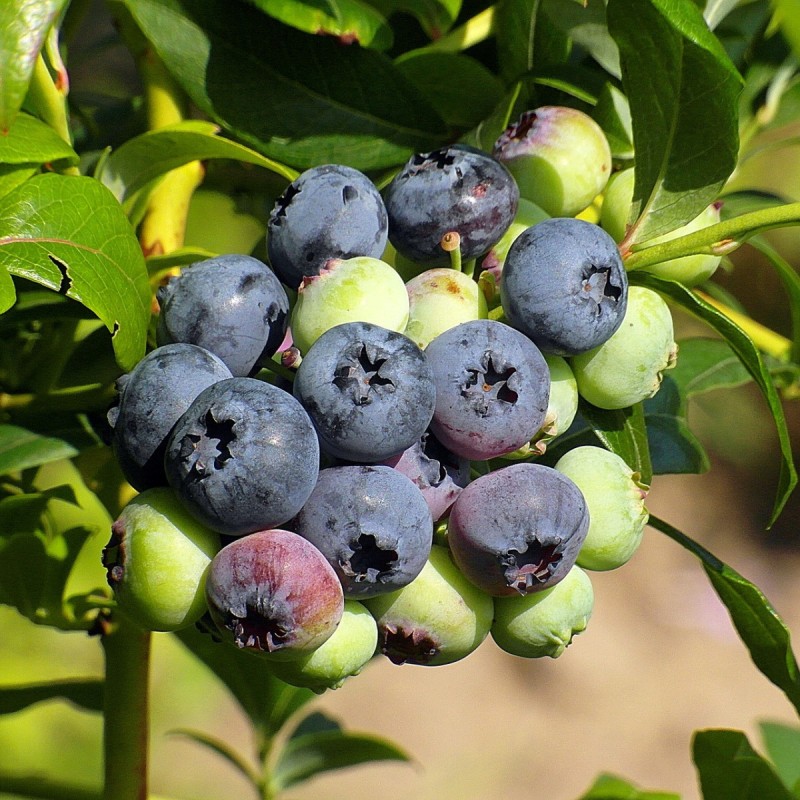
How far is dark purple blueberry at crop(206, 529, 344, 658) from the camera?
0.56 metres

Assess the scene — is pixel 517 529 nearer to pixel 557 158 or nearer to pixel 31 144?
pixel 557 158

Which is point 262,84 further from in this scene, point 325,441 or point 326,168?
point 325,441

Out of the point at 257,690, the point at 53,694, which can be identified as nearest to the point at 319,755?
the point at 257,690

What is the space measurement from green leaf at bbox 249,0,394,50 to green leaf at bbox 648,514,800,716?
480 mm

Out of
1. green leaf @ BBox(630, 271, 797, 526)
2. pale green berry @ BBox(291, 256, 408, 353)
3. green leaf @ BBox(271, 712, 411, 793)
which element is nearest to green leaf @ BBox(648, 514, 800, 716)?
green leaf @ BBox(630, 271, 797, 526)

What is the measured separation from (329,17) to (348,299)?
312 mm

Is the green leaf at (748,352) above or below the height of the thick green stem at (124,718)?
above

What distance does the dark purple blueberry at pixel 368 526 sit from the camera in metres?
0.57

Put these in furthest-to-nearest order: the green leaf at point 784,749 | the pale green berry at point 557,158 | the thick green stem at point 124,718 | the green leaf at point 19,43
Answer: the green leaf at point 784,749
the thick green stem at point 124,718
the pale green berry at point 557,158
the green leaf at point 19,43

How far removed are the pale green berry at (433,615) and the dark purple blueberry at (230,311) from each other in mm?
186

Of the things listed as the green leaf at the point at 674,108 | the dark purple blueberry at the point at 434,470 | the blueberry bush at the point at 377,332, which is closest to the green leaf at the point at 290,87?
the blueberry bush at the point at 377,332

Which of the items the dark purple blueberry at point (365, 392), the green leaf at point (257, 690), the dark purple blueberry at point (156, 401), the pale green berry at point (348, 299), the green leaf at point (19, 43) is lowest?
the green leaf at point (257, 690)

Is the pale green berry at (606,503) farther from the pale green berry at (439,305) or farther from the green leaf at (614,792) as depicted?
the green leaf at (614,792)

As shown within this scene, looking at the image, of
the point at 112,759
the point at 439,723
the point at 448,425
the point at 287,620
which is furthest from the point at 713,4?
the point at 439,723
